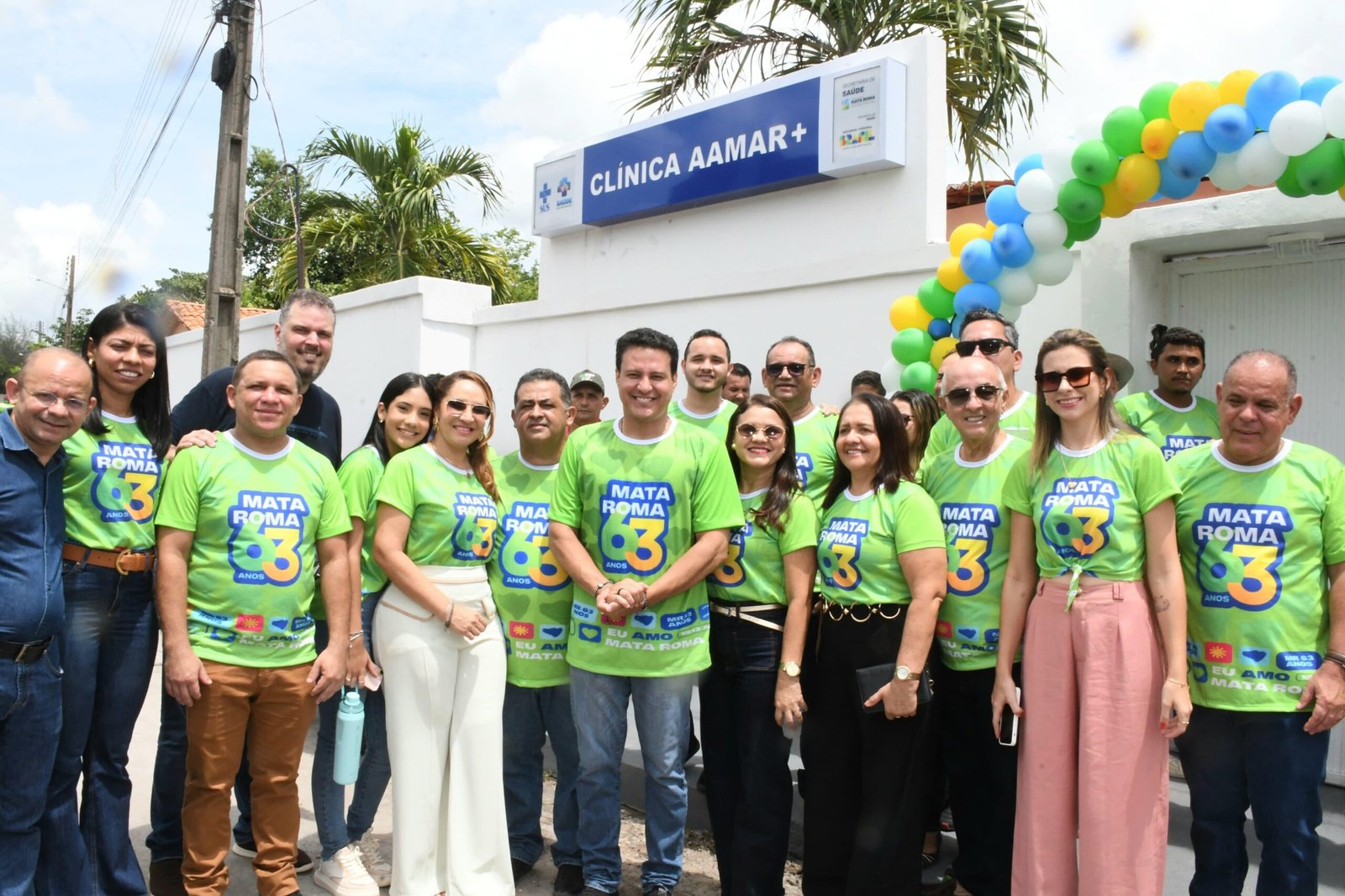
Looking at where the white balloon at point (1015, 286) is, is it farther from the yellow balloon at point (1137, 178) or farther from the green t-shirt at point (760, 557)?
the green t-shirt at point (760, 557)

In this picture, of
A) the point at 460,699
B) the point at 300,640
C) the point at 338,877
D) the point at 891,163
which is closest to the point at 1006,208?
the point at 891,163

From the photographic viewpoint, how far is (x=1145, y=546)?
321 centimetres

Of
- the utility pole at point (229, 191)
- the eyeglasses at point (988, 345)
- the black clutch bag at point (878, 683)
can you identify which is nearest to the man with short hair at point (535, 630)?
the black clutch bag at point (878, 683)

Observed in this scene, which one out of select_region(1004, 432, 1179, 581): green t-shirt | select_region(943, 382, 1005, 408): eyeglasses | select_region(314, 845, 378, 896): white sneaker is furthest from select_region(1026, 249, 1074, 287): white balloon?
select_region(314, 845, 378, 896): white sneaker

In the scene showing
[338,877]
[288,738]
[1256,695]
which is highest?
[1256,695]

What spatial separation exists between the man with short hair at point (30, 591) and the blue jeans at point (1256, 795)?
3523 mm

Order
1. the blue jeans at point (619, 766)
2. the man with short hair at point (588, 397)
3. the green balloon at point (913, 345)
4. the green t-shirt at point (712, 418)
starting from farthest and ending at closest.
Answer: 1. the green balloon at point (913, 345)
2. the man with short hair at point (588, 397)
3. the green t-shirt at point (712, 418)
4. the blue jeans at point (619, 766)

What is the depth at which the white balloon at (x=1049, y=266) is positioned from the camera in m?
5.05

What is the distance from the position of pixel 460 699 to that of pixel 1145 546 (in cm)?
233

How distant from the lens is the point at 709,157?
8.34 metres

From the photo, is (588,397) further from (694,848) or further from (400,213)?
(400,213)

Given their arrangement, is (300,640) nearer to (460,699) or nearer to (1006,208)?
(460,699)

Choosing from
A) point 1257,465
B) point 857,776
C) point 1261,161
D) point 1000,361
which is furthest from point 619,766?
point 1261,161

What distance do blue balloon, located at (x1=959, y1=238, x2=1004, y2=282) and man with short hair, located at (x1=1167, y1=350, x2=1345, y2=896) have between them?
1.93 meters
